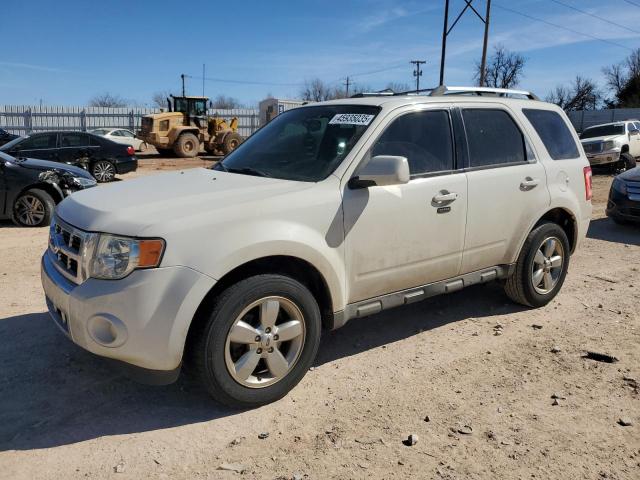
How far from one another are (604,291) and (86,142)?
13.7 m

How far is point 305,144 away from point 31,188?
6.47 metres

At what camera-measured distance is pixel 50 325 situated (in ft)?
14.9

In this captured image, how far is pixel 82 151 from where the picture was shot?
15.1 m

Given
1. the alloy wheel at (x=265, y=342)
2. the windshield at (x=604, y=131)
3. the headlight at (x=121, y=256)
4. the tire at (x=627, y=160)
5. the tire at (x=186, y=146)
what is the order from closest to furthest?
the headlight at (x=121, y=256) < the alloy wheel at (x=265, y=342) < the tire at (x=627, y=160) < the windshield at (x=604, y=131) < the tire at (x=186, y=146)

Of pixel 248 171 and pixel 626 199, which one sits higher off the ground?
pixel 248 171

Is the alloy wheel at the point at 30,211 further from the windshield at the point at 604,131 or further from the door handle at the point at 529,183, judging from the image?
the windshield at the point at 604,131

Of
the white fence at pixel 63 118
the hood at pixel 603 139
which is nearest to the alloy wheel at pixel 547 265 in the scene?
the hood at pixel 603 139

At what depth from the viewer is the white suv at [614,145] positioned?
1714 centimetres

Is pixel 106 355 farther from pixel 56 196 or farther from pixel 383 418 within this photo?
pixel 56 196

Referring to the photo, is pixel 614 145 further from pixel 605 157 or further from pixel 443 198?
pixel 443 198

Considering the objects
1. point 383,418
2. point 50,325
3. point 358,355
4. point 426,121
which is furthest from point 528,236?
point 50,325

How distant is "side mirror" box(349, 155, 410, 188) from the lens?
138 inches

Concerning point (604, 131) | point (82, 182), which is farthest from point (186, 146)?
point (82, 182)

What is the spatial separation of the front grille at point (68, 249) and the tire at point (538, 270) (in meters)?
3.47
